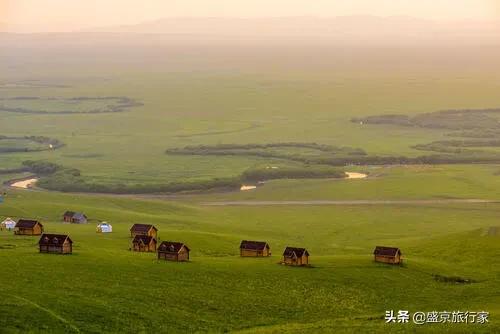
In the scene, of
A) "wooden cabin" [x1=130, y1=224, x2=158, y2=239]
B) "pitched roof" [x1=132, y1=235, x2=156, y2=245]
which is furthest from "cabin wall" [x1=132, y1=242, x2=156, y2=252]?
"wooden cabin" [x1=130, y1=224, x2=158, y2=239]

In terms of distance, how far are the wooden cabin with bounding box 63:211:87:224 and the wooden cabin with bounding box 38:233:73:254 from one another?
27.4 m

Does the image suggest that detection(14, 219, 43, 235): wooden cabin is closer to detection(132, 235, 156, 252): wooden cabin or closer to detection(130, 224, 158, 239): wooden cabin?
detection(130, 224, 158, 239): wooden cabin

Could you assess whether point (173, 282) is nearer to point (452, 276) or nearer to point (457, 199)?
point (452, 276)

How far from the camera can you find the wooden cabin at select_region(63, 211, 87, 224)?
95.0 metres

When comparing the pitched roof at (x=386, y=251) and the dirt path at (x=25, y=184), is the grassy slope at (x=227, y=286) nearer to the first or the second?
the pitched roof at (x=386, y=251)

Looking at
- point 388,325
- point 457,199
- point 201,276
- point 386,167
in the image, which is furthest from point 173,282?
point 386,167

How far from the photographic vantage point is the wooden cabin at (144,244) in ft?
242

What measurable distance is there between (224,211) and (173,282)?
61480 mm

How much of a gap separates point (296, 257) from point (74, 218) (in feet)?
110

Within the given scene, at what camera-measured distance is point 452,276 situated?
68438 millimetres

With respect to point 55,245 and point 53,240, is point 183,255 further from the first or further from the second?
point 53,240

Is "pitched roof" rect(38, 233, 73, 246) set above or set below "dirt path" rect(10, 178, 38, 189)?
below

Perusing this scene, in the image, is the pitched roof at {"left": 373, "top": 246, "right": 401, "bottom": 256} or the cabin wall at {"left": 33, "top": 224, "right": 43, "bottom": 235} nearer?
the pitched roof at {"left": 373, "top": 246, "right": 401, "bottom": 256}

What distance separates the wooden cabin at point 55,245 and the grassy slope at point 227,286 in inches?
34.2
